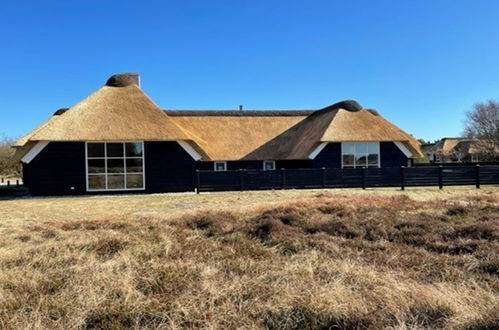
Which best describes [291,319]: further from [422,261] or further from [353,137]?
[353,137]

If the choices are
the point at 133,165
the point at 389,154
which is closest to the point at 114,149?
the point at 133,165

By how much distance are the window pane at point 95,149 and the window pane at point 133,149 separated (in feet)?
3.91

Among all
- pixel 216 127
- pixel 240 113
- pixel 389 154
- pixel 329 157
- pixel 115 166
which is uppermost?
pixel 240 113

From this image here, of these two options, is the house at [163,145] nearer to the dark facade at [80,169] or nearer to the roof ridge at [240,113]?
the dark facade at [80,169]

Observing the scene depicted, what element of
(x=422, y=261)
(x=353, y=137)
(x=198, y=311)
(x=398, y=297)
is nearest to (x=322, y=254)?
(x=422, y=261)

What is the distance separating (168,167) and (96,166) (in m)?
3.48

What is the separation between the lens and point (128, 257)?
6707 millimetres

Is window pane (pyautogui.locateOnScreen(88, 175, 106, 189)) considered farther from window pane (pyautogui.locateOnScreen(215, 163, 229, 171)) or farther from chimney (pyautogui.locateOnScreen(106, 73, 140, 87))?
window pane (pyautogui.locateOnScreen(215, 163, 229, 171))

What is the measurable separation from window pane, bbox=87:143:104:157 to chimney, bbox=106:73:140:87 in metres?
5.04

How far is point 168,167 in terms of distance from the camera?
71.9 feet

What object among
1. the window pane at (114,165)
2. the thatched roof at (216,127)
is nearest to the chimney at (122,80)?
the thatched roof at (216,127)

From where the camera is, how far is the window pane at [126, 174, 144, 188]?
21656 millimetres

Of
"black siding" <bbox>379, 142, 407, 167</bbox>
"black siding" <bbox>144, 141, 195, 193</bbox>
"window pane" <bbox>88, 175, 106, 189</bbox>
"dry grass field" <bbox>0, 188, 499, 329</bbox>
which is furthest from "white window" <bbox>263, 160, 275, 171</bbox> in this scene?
"dry grass field" <bbox>0, 188, 499, 329</bbox>

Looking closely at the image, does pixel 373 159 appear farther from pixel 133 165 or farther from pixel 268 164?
pixel 133 165
